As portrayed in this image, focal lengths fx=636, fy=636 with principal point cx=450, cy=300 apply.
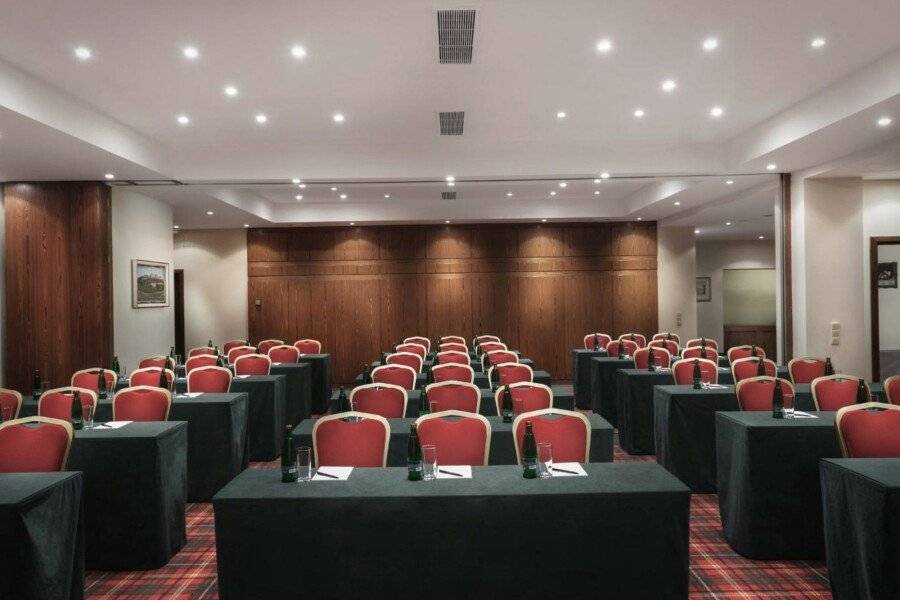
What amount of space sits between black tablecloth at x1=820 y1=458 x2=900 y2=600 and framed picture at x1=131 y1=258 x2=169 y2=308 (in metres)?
9.36

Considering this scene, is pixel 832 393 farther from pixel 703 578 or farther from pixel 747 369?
pixel 703 578

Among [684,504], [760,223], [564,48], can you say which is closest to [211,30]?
[564,48]

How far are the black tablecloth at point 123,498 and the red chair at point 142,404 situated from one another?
3.78 feet

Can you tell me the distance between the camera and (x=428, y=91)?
6.87m

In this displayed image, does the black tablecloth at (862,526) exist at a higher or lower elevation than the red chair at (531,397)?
lower

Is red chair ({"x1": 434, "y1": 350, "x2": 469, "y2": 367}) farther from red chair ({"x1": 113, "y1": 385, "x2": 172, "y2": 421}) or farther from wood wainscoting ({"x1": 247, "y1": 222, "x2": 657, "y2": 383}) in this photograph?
wood wainscoting ({"x1": 247, "y1": 222, "x2": 657, "y2": 383})

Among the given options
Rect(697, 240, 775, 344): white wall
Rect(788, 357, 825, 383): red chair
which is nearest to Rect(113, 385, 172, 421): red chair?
Rect(788, 357, 825, 383): red chair

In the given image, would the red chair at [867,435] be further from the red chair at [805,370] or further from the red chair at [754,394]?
the red chair at [805,370]

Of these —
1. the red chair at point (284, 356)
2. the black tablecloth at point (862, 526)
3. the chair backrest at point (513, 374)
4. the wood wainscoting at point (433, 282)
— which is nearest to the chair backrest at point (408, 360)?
the chair backrest at point (513, 374)

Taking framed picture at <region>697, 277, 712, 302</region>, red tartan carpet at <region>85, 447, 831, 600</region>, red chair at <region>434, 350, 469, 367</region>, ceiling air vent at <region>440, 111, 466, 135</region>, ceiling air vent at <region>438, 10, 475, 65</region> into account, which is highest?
ceiling air vent at <region>440, 111, 466, 135</region>

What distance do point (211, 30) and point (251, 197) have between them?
7.37m

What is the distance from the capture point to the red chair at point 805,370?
7453 mm

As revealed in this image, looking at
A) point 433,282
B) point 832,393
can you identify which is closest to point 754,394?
point 832,393

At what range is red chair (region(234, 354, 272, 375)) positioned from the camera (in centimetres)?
824
